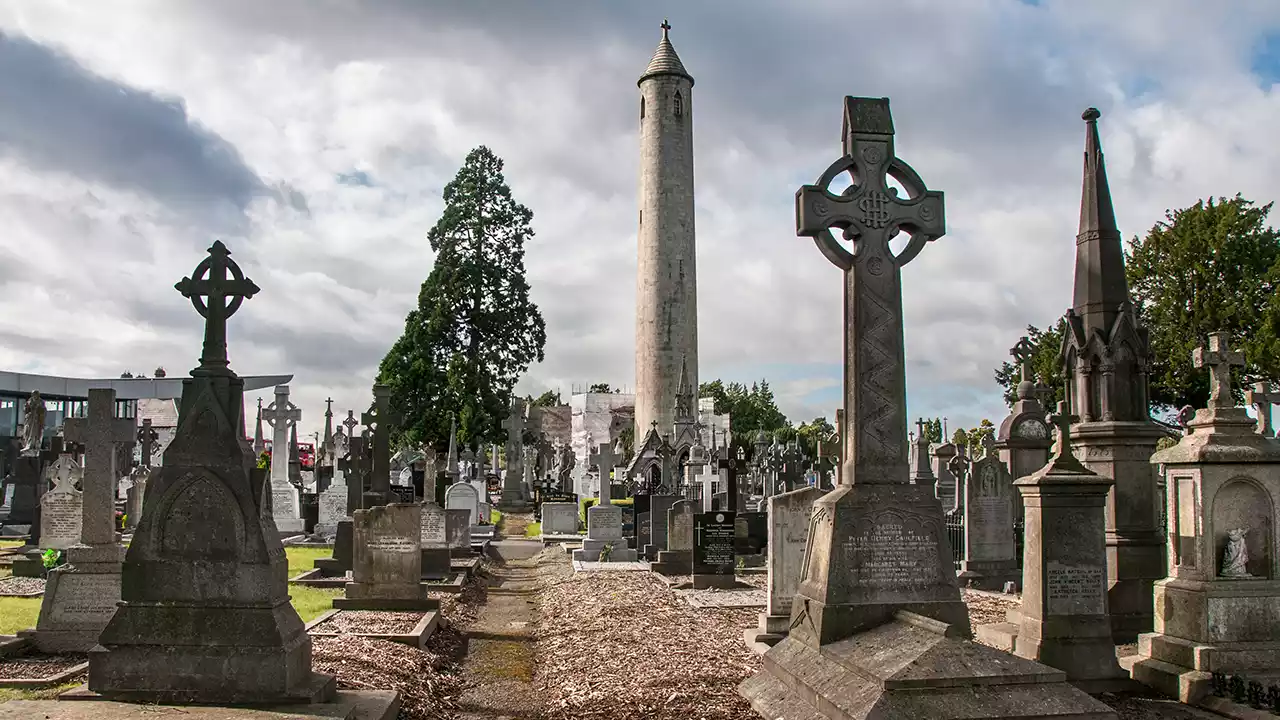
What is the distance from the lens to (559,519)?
80.6 ft

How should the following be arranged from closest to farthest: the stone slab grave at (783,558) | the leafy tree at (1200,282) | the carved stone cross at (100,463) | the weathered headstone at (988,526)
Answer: the carved stone cross at (100,463) < the stone slab grave at (783,558) < the weathered headstone at (988,526) < the leafy tree at (1200,282)

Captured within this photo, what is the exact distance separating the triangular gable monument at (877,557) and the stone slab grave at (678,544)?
369 inches

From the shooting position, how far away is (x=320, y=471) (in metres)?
31.6

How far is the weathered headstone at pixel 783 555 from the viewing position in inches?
390

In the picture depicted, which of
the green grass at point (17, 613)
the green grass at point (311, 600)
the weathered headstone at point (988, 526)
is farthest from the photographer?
the weathered headstone at point (988, 526)

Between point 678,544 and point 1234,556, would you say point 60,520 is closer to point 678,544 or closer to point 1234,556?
point 678,544

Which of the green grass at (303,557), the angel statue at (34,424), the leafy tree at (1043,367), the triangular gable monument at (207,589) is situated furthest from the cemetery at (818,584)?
the leafy tree at (1043,367)

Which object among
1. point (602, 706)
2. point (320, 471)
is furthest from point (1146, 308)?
point (602, 706)

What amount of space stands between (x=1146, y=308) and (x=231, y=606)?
43.6 meters

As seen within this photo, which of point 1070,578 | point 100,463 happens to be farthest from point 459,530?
point 1070,578

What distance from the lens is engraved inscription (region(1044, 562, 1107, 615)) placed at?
7859 millimetres

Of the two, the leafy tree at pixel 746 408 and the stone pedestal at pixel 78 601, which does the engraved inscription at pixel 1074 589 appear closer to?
the stone pedestal at pixel 78 601

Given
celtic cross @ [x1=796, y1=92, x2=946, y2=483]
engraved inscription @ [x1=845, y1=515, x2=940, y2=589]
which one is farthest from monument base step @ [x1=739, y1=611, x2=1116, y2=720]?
celtic cross @ [x1=796, y1=92, x2=946, y2=483]

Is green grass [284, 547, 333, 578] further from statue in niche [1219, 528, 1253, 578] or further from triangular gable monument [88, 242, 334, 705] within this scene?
statue in niche [1219, 528, 1253, 578]
